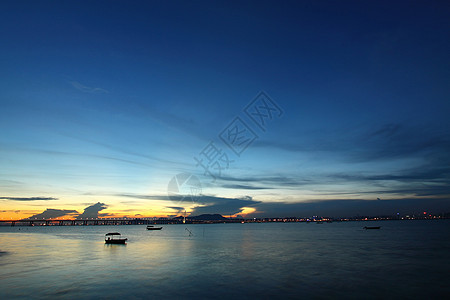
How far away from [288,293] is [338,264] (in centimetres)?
1754

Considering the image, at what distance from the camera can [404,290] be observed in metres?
27.0

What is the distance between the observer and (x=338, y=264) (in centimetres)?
3991

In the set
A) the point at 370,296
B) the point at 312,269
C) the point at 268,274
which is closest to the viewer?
the point at 370,296

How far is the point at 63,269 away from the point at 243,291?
24.9 m

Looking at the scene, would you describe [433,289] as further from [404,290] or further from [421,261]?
[421,261]

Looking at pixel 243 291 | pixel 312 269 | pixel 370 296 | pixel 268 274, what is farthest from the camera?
pixel 312 269

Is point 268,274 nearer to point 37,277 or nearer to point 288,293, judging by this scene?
point 288,293

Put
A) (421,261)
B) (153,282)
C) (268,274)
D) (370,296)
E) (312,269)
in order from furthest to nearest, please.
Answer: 1. (421,261)
2. (312,269)
3. (268,274)
4. (153,282)
5. (370,296)

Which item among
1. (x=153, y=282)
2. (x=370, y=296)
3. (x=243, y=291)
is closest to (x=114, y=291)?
(x=153, y=282)

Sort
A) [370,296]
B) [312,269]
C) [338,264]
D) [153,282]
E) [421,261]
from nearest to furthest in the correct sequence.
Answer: [370,296], [153,282], [312,269], [338,264], [421,261]

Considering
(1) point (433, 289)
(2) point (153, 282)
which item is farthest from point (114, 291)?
(1) point (433, 289)

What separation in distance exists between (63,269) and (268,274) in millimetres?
26075

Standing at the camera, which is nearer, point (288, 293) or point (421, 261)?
point (288, 293)

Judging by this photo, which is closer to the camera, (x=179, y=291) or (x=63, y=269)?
(x=179, y=291)
